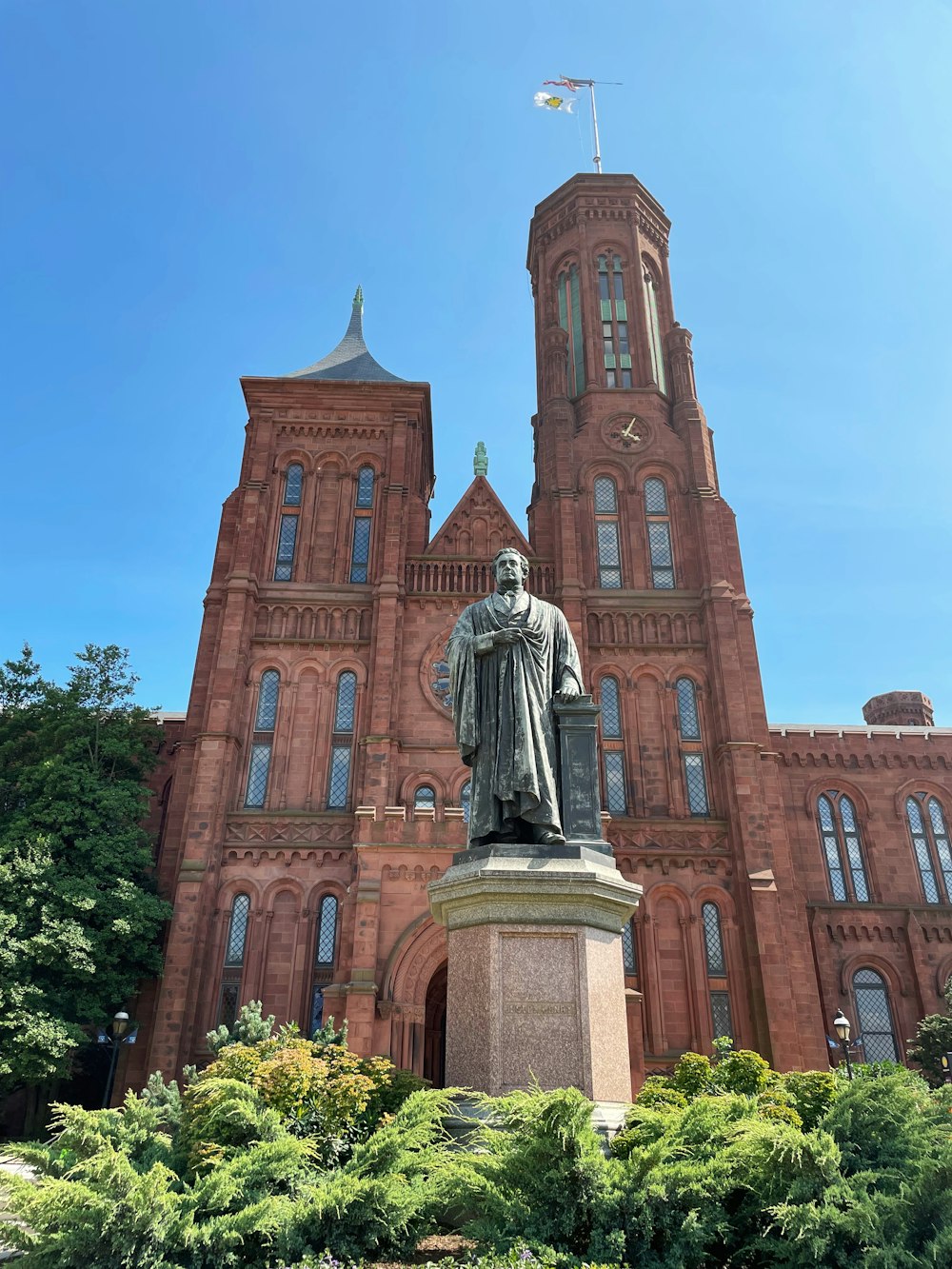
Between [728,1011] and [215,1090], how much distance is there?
66.1 feet

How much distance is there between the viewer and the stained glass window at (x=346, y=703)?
27.2m

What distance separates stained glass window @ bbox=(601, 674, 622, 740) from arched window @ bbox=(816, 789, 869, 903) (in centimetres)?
764

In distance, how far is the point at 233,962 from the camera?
24062mm

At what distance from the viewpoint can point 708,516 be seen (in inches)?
1180

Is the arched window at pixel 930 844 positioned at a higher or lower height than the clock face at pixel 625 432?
lower

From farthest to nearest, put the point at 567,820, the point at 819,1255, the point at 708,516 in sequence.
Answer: the point at 708,516 < the point at 567,820 < the point at 819,1255

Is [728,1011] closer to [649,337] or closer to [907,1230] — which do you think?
[907,1230]

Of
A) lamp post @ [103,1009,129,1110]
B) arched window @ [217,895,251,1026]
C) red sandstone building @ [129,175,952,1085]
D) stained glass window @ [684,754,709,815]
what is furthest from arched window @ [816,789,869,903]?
lamp post @ [103,1009,129,1110]

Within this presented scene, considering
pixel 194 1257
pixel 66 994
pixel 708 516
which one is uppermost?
pixel 708 516

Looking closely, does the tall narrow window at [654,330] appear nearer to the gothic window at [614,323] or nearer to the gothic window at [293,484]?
the gothic window at [614,323]

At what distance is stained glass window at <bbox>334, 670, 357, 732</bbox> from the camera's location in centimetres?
2716

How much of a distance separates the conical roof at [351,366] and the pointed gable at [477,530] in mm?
5149

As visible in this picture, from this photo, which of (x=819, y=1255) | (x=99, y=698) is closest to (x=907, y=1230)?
(x=819, y=1255)

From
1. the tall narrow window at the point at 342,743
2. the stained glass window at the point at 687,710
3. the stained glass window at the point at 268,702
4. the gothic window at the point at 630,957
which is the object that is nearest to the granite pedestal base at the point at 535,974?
the gothic window at the point at 630,957
